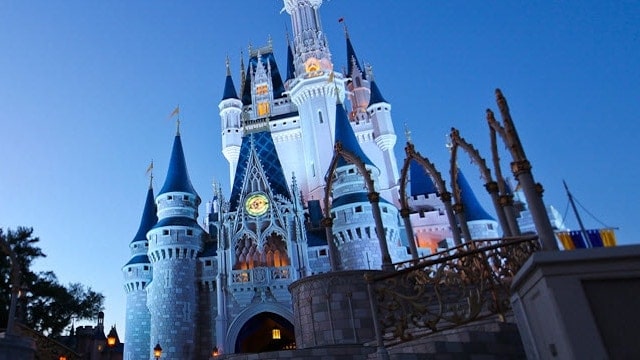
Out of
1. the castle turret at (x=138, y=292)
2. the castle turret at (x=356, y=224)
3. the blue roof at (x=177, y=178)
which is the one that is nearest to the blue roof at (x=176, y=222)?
the blue roof at (x=177, y=178)

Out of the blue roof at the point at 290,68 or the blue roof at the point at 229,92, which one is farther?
the blue roof at the point at 290,68

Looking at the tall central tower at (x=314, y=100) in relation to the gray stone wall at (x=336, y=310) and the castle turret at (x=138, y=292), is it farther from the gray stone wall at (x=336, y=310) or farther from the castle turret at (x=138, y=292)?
the gray stone wall at (x=336, y=310)

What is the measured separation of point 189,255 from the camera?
30203mm

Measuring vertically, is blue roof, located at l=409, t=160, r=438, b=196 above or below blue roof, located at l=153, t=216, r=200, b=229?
above

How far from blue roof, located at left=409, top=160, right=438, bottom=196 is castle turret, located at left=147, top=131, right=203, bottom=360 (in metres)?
17.8

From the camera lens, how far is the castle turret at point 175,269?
2770cm

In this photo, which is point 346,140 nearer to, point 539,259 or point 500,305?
point 500,305

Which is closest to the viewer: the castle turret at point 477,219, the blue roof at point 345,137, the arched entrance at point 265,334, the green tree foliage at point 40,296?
the green tree foliage at point 40,296

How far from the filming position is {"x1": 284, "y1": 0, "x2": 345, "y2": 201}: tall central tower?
1518 inches

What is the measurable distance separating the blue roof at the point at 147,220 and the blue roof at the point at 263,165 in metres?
7.44

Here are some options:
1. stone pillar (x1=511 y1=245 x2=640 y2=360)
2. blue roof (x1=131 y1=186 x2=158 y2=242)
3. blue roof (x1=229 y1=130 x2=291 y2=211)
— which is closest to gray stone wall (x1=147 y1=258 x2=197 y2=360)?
blue roof (x1=229 y1=130 x2=291 y2=211)

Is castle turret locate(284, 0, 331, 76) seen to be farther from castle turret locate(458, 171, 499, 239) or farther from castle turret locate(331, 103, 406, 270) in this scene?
castle turret locate(458, 171, 499, 239)

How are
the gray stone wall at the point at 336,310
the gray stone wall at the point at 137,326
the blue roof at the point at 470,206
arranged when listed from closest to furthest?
1. the gray stone wall at the point at 336,310
2. the gray stone wall at the point at 137,326
3. the blue roof at the point at 470,206

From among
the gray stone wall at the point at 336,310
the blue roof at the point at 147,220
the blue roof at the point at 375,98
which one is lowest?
the gray stone wall at the point at 336,310
